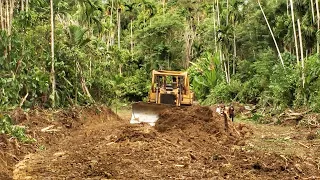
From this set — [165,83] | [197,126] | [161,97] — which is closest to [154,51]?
[165,83]

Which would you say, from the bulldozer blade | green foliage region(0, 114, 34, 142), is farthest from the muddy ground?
the bulldozer blade

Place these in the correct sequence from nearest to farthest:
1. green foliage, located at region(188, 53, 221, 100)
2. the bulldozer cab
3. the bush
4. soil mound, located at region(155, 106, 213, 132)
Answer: soil mound, located at region(155, 106, 213, 132) → the bulldozer cab → the bush → green foliage, located at region(188, 53, 221, 100)

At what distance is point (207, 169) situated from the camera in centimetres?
780

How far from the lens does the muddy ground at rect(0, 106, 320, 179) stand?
7.52 meters

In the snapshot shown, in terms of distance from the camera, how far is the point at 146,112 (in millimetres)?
14258

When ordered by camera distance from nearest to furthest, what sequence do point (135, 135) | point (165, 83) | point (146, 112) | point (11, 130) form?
1. point (11, 130)
2. point (135, 135)
3. point (146, 112)
4. point (165, 83)

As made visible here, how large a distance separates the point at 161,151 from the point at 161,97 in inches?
279

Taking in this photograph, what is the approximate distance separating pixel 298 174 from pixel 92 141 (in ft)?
16.4

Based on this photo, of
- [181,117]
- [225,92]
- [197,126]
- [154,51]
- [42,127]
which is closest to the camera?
[42,127]

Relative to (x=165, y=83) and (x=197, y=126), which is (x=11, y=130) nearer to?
(x=197, y=126)

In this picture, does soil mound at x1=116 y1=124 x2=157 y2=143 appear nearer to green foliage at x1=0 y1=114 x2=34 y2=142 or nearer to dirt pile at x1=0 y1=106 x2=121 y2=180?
dirt pile at x1=0 y1=106 x2=121 y2=180

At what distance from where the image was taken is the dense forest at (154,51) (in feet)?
45.8

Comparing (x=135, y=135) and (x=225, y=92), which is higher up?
(x=225, y=92)

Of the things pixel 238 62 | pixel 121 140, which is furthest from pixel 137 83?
pixel 121 140
